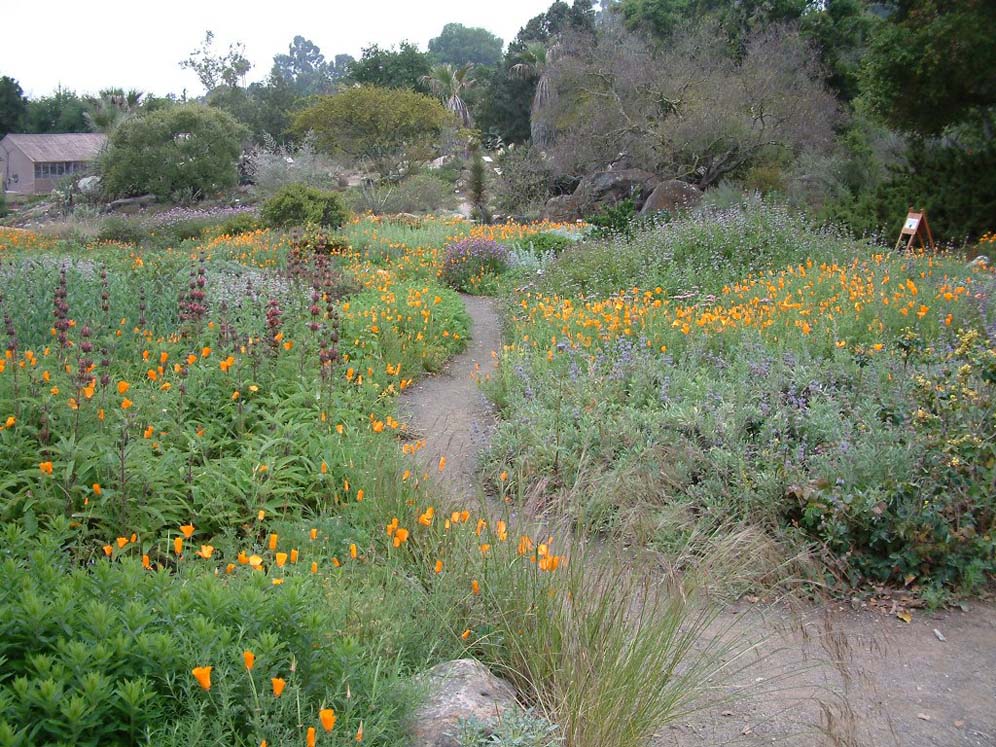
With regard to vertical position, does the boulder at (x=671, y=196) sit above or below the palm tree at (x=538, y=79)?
below

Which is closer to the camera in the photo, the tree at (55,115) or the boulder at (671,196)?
the boulder at (671,196)

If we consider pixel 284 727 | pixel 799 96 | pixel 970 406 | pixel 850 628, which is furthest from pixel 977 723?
pixel 799 96

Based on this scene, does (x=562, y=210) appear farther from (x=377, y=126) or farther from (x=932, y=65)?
(x=932, y=65)

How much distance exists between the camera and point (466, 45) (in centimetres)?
9200

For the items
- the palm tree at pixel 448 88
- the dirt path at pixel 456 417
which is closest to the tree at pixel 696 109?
the dirt path at pixel 456 417

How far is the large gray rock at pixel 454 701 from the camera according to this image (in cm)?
228

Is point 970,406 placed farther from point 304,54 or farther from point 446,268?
point 304,54

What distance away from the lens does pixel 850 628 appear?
3.79 metres

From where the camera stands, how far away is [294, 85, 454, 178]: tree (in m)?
26.4

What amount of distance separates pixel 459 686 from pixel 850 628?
7.20 ft

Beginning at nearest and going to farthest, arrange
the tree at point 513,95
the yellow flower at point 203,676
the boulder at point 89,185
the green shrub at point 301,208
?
the yellow flower at point 203,676, the green shrub at point 301,208, the boulder at point 89,185, the tree at point 513,95

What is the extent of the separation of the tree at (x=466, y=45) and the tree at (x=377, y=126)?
6611 centimetres

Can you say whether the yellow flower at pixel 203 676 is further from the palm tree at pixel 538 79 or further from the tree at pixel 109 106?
the tree at pixel 109 106

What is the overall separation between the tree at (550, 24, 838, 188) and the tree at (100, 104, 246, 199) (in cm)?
1336
